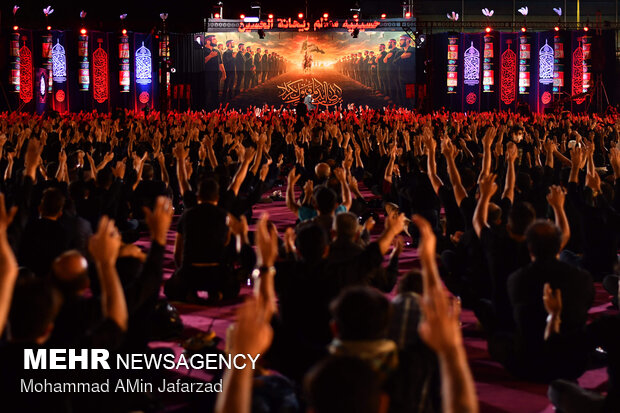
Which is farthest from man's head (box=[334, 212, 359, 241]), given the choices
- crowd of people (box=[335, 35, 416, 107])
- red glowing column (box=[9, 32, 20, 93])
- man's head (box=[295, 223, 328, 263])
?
crowd of people (box=[335, 35, 416, 107])

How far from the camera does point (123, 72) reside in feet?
123

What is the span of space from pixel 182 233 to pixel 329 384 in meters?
4.87

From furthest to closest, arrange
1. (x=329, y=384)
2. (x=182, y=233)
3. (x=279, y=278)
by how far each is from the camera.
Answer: (x=182, y=233) → (x=279, y=278) → (x=329, y=384)

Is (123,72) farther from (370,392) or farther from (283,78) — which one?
(370,392)

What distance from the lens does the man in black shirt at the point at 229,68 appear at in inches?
1599

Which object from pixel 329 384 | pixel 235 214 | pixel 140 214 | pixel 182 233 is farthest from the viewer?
pixel 140 214

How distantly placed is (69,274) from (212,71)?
37.9m

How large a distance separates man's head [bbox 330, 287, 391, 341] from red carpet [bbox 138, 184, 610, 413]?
227 cm

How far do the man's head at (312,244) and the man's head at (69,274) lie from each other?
1142 millimetres

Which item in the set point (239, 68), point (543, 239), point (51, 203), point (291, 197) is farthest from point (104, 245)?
point (239, 68)

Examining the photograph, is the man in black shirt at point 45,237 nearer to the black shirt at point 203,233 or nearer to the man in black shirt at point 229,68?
the black shirt at point 203,233

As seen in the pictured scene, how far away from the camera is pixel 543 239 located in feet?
15.3

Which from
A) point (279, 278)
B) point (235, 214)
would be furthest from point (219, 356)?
point (235, 214)

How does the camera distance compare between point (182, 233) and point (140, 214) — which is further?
point (140, 214)
